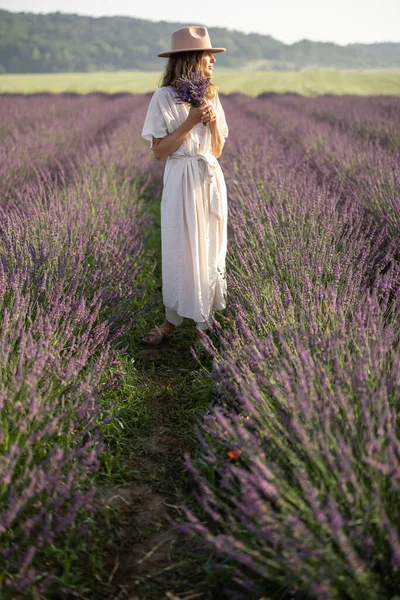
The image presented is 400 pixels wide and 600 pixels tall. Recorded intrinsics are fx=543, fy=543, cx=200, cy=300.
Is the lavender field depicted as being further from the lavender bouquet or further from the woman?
the lavender bouquet

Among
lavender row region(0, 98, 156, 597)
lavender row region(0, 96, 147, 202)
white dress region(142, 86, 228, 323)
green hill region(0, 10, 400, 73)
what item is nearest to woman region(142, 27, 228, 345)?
white dress region(142, 86, 228, 323)

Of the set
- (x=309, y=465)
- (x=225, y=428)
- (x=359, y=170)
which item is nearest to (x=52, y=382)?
(x=225, y=428)

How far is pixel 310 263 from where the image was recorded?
2676 millimetres

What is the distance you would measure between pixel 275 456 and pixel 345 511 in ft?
0.88

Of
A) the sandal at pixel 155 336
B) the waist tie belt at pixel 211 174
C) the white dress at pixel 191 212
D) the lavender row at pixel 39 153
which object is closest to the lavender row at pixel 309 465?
the white dress at pixel 191 212

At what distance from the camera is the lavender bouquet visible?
2.31 m

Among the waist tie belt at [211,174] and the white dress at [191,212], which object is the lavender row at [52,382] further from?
the waist tie belt at [211,174]

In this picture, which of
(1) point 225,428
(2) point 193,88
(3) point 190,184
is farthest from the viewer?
(3) point 190,184

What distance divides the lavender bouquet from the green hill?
9485cm

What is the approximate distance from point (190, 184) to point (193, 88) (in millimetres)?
466

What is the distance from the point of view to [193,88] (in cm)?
230

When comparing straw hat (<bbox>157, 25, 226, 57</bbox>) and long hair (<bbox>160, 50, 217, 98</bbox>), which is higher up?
straw hat (<bbox>157, 25, 226, 57</bbox>)

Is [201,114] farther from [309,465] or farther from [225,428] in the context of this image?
[309,465]

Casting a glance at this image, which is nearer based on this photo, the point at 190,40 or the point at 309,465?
the point at 309,465
